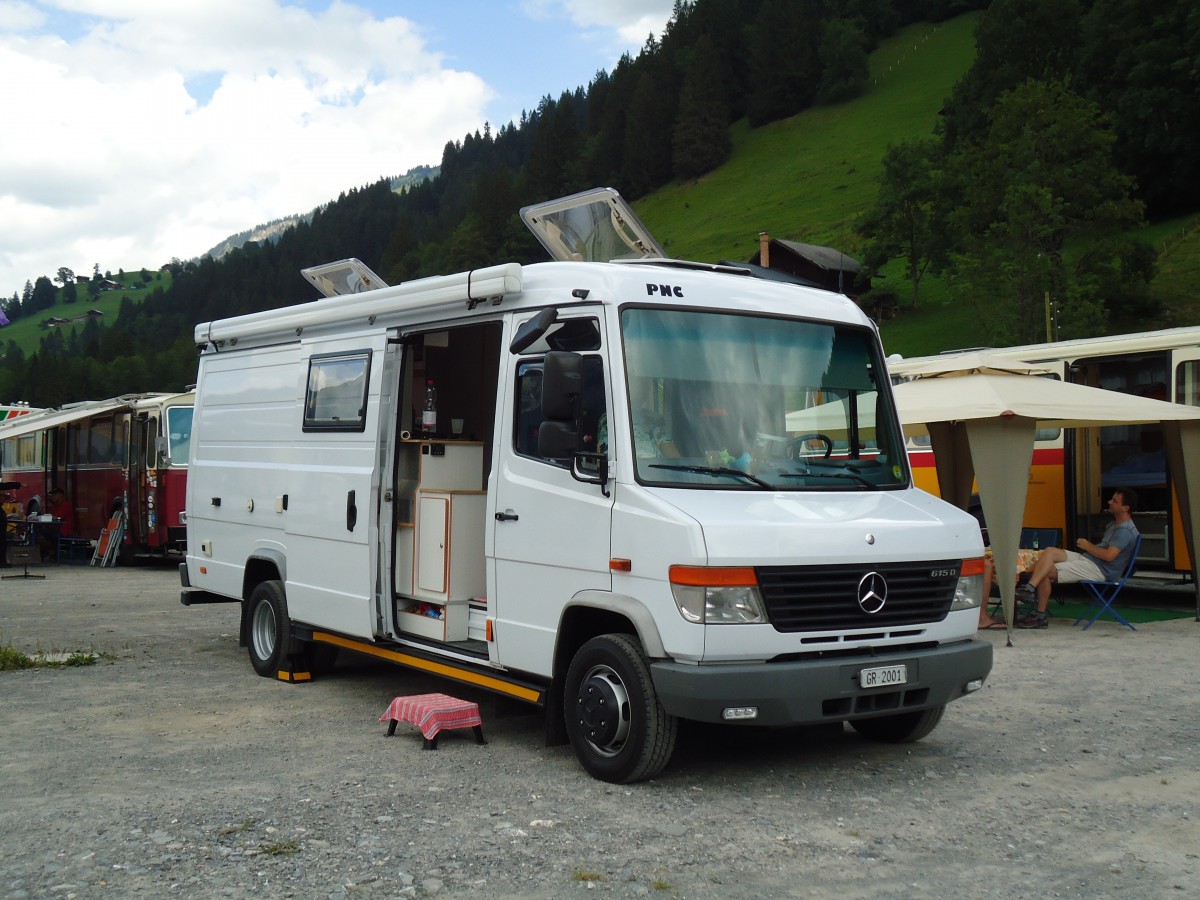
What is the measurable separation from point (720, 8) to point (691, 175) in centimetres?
2416

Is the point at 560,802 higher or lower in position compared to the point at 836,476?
lower

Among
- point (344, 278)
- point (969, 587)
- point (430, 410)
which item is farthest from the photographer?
point (344, 278)

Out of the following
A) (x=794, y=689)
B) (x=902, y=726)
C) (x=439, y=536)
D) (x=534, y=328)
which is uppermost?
(x=534, y=328)

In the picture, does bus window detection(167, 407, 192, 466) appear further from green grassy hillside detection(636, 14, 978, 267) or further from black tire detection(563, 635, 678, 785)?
green grassy hillside detection(636, 14, 978, 267)

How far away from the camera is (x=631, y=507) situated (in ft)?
20.7

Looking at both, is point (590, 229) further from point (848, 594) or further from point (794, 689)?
point (794, 689)

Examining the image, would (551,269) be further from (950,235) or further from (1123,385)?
(950,235)

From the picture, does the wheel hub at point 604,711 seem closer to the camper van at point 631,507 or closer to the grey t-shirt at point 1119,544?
the camper van at point 631,507

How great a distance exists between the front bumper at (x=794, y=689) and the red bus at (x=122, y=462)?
52.1 feet

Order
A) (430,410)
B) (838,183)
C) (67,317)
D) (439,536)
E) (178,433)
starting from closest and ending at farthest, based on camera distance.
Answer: (439,536) < (430,410) < (178,433) < (838,183) < (67,317)

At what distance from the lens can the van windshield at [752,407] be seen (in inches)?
257

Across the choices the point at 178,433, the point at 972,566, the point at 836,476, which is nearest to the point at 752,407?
the point at 836,476

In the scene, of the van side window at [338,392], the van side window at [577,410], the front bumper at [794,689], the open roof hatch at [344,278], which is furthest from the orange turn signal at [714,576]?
the open roof hatch at [344,278]

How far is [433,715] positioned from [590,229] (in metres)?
3.81
